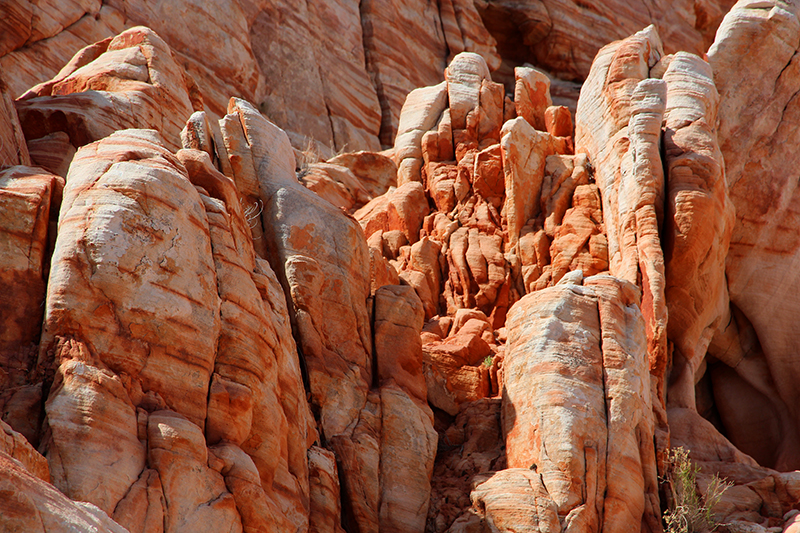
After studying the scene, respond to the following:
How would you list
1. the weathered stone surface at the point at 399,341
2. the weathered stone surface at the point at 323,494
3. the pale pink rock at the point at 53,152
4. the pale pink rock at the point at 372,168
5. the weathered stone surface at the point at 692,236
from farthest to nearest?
the pale pink rock at the point at 372,168 < the weathered stone surface at the point at 692,236 < the pale pink rock at the point at 53,152 < the weathered stone surface at the point at 399,341 < the weathered stone surface at the point at 323,494

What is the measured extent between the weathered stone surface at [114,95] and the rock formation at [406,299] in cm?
7

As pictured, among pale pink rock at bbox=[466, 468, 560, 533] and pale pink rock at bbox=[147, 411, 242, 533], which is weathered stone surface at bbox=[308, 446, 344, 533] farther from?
pale pink rock at bbox=[147, 411, 242, 533]

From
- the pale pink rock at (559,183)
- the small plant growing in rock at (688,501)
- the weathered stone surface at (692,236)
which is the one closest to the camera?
the small plant growing in rock at (688,501)

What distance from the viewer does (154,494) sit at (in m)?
9.88

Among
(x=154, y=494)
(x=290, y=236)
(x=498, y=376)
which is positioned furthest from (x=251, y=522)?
(x=498, y=376)

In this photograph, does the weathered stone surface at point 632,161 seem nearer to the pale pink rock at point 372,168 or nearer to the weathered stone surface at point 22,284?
the pale pink rock at point 372,168

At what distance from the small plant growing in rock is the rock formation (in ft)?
0.54

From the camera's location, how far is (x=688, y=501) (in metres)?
14.5

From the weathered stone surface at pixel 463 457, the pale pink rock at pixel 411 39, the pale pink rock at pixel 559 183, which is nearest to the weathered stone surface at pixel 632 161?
the pale pink rock at pixel 559 183

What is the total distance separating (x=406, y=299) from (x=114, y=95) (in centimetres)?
767

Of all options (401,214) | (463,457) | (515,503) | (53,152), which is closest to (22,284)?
(53,152)

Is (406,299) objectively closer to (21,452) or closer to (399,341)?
(399,341)

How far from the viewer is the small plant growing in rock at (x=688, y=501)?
46.8 feet

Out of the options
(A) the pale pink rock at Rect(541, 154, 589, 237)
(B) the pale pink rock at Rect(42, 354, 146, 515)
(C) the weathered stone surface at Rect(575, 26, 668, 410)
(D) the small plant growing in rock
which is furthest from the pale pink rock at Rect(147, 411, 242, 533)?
(A) the pale pink rock at Rect(541, 154, 589, 237)
